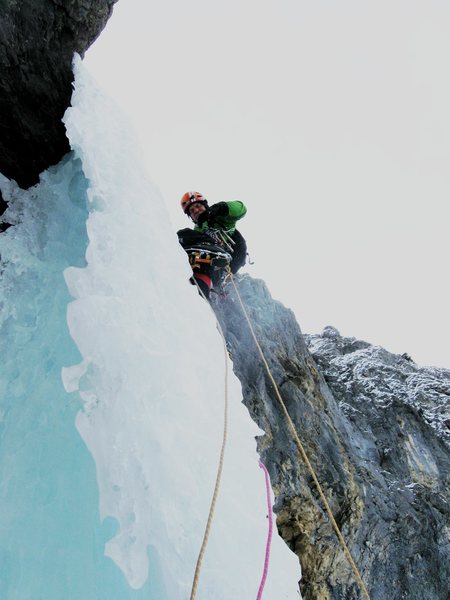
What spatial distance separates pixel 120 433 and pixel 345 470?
5.33 m

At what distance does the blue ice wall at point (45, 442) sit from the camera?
1.92 m

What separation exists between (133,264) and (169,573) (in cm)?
185

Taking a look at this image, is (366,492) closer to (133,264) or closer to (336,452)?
(336,452)

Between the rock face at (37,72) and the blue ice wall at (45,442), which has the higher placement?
the rock face at (37,72)

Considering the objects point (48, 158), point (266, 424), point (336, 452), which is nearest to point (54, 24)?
point (48, 158)

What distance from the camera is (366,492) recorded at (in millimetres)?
6656

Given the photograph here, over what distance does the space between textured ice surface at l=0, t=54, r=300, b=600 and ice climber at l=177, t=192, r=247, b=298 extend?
57.7 inches

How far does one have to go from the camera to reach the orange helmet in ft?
18.9

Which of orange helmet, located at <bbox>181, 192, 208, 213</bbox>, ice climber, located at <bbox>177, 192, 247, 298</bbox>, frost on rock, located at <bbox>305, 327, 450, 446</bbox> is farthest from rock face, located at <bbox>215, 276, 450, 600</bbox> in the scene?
orange helmet, located at <bbox>181, 192, 208, 213</bbox>

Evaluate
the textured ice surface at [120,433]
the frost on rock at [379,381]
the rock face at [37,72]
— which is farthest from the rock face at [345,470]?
the rock face at [37,72]

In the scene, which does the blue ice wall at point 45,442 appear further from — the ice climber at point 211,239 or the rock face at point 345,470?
the rock face at point 345,470

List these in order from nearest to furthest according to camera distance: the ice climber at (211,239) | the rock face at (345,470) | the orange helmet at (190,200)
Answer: the ice climber at (211,239) < the rock face at (345,470) < the orange helmet at (190,200)

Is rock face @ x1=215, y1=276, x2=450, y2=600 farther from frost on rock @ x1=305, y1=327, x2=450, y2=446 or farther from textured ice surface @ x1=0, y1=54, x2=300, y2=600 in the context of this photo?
textured ice surface @ x1=0, y1=54, x2=300, y2=600

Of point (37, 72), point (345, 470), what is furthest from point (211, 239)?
point (345, 470)
